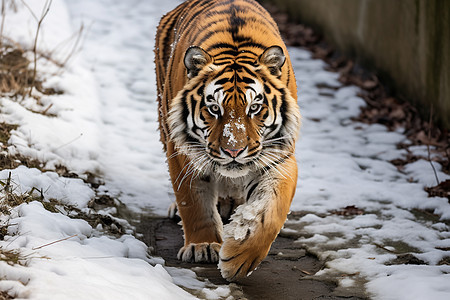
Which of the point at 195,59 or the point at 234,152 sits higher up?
the point at 195,59

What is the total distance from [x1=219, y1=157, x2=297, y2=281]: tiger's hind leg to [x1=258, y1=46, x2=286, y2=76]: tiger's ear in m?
0.65

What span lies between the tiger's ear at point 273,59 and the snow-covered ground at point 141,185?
3.75 feet

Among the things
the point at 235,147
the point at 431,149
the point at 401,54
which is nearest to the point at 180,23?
the point at 235,147

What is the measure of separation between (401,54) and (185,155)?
11.9ft

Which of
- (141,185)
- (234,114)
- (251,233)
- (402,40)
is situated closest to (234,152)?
(234,114)

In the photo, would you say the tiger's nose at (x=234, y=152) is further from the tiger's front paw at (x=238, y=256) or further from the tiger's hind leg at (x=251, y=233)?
the tiger's front paw at (x=238, y=256)

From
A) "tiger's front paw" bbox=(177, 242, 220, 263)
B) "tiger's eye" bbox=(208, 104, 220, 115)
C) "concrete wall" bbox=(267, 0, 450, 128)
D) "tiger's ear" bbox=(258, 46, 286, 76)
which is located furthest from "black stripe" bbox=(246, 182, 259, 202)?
"concrete wall" bbox=(267, 0, 450, 128)

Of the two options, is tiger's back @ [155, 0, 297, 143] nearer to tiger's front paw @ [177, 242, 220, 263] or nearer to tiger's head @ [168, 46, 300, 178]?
tiger's head @ [168, 46, 300, 178]

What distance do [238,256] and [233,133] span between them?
0.62 m

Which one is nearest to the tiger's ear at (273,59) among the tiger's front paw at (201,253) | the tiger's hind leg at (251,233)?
the tiger's hind leg at (251,233)

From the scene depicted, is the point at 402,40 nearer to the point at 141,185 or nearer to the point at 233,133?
the point at 141,185

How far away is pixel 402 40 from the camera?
6.46 meters

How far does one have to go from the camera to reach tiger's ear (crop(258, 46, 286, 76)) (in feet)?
11.0

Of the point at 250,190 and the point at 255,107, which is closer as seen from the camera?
the point at 255,107
